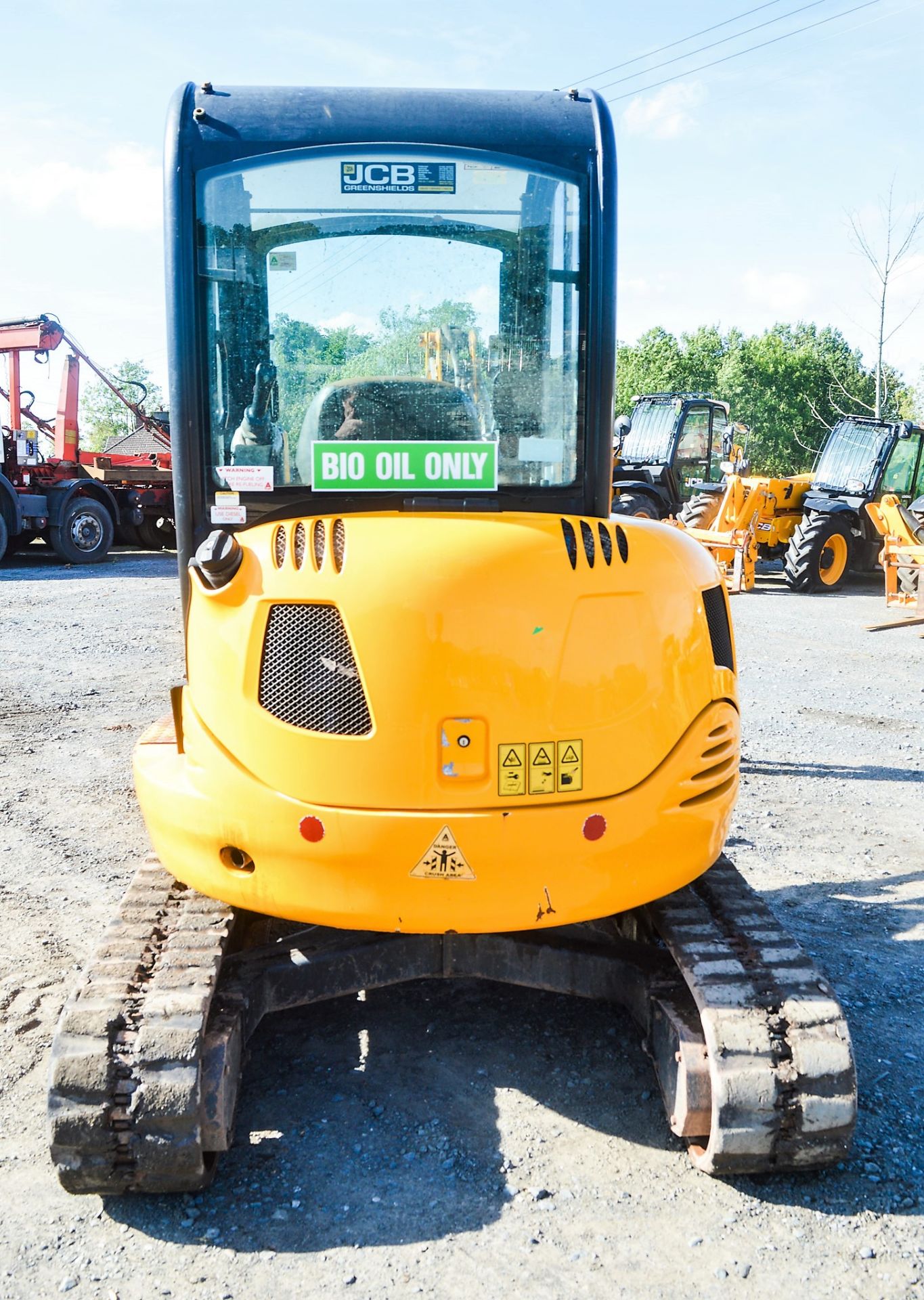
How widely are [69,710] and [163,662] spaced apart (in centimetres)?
161

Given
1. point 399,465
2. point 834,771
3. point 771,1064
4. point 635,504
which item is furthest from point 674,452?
point 771,1064

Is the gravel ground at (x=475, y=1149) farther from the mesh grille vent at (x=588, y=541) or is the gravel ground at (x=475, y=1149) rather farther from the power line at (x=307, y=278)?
the power line at (x=307, y=278)

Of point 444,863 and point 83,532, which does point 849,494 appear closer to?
point 83,532

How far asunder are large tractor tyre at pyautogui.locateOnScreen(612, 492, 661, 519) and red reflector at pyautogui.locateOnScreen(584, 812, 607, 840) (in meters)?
13.6

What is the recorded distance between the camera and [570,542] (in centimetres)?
283

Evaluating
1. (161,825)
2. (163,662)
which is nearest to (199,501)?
(161,825)

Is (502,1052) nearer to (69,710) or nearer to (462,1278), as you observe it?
(462,1278)

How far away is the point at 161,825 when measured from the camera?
2.97m

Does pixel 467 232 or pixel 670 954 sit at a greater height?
pixel 467 232

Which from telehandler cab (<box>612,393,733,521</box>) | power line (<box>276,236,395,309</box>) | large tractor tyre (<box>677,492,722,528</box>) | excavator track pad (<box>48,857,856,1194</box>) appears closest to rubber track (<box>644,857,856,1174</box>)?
excavator track pad (<box>48,857,856,1194</box>)

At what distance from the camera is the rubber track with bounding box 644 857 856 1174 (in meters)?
2.65

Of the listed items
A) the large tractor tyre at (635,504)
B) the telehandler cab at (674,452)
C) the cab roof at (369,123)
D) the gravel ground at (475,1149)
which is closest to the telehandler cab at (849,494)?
the telehandler cab at (674,452)

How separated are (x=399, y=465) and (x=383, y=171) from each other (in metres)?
0.82

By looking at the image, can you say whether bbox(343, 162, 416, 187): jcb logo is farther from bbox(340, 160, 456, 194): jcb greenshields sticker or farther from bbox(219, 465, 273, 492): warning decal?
bbox(219, 465, 273, 492): warning decal
